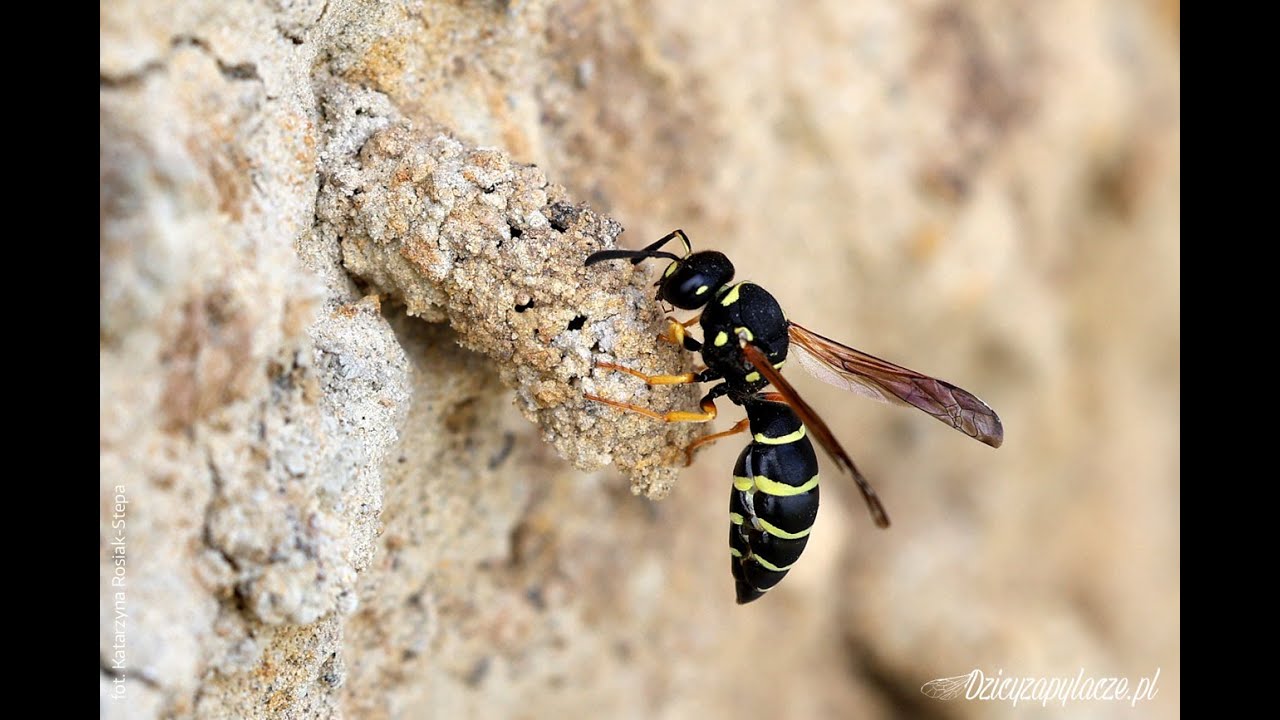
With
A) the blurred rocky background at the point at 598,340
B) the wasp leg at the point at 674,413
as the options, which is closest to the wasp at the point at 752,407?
the wasp leg at the point at 674,413

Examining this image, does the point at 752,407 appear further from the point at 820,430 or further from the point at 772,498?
the point at 820,430

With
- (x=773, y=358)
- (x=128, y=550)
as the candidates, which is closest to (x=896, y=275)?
(x=773, y=358)

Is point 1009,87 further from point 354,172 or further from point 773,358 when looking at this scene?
point 354,172

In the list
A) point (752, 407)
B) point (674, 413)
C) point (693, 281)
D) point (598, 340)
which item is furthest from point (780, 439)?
point (598, 340)

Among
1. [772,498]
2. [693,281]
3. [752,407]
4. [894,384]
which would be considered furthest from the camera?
[894,384]

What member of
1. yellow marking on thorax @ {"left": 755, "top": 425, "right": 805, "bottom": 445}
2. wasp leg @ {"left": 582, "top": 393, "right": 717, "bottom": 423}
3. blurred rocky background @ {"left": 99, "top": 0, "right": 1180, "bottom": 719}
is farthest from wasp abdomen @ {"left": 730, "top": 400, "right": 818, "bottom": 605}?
blurred rocky background @ {"left": 99, "top": 0, "right": 1180, "bottom": 719}

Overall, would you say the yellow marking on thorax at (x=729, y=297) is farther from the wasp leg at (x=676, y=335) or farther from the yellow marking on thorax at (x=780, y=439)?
the yellow marking on thorax at (x=780, y=439)
